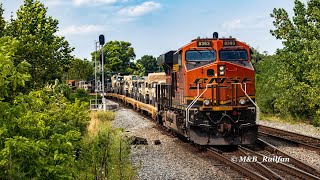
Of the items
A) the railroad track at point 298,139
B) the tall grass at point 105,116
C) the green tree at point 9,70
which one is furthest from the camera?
the tall grass at point 105,116

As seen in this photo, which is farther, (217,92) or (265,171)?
(217,92)

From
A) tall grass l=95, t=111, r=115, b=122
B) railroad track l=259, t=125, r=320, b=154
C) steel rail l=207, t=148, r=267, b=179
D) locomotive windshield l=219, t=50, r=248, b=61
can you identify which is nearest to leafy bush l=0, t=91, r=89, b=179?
steel rail l=207, t=148, r=267, b=179

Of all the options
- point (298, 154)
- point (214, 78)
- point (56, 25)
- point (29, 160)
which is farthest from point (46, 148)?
point (56, 25)

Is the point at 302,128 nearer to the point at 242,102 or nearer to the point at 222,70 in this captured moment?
the point at 242,102

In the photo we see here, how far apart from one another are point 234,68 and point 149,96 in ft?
49.3

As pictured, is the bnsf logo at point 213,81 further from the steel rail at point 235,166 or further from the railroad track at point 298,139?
the railroad track at point 298,139

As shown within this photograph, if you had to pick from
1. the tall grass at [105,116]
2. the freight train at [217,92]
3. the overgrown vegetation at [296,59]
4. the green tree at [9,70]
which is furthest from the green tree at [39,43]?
the overgrown vegetation at [296,59]

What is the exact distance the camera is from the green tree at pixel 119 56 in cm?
9000

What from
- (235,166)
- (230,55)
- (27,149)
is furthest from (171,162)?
(27,149)

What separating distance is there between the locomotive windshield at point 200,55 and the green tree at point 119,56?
245ft

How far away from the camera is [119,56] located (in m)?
92.4

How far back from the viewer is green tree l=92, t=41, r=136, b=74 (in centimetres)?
9000

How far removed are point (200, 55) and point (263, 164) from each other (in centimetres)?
418

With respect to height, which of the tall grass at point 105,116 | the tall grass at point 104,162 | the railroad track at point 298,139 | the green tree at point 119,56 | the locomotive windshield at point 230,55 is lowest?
the railroad track at point 298,139
